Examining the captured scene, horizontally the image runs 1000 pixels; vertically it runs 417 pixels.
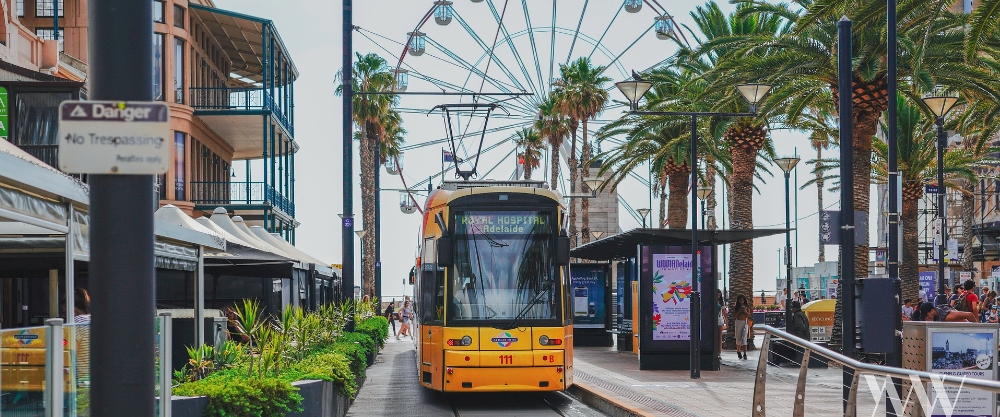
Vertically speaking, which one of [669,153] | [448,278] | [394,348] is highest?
[669,153]

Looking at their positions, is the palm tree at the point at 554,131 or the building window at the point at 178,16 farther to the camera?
the palm tree at the point at 554,131

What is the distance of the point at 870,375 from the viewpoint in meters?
9.22

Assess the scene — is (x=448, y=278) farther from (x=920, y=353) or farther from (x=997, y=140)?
(x=997, y=140)

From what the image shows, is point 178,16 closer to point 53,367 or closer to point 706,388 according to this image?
point 706,388

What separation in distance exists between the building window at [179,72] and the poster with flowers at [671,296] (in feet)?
72.1

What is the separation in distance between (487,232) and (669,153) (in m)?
20.4

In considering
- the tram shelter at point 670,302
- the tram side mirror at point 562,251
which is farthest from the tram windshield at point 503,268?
the tram shelter at point 670,302

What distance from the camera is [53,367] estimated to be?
7105 mm

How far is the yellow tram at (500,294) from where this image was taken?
60.4 feet

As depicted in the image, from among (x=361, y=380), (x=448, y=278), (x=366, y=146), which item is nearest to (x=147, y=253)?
(x=448, y=278)

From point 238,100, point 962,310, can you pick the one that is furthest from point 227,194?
point 962,310

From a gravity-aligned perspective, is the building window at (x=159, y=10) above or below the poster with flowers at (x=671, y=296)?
above

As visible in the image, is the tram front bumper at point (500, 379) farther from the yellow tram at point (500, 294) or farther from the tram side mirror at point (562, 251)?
the tram side mirror at point (562, 251)

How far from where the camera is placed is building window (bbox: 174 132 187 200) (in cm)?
4072
